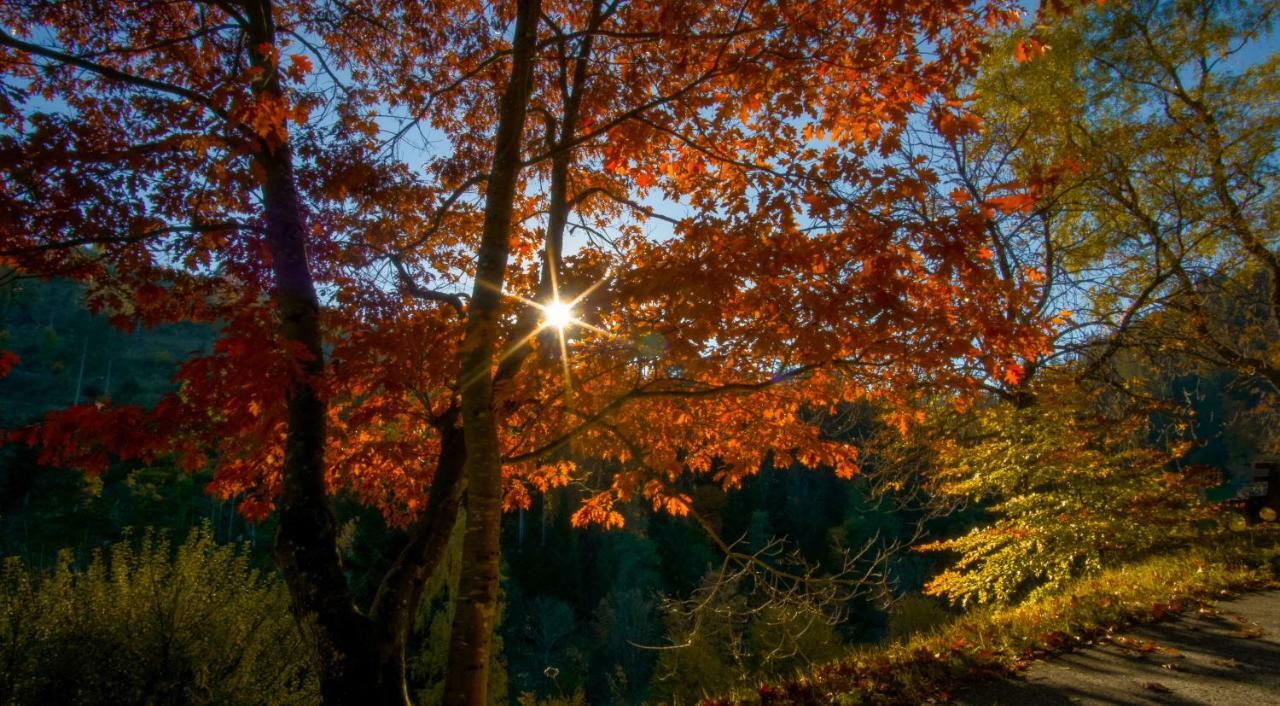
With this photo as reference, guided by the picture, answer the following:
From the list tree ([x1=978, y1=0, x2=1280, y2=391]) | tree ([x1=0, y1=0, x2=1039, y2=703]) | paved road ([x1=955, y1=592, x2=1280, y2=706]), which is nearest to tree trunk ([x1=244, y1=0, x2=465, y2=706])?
tree ([x1=0, y1=0, x2=1039, y2=703])

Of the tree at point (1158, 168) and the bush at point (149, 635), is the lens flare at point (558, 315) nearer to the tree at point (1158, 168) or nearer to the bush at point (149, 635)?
the bush at point (149, 635)

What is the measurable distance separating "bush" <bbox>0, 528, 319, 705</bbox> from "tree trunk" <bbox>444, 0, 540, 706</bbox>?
126 cm

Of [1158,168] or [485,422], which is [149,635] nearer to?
[485,422]

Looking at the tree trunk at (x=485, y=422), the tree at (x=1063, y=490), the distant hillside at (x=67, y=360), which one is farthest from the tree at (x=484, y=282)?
the distant hillside at (x=67, y=360)

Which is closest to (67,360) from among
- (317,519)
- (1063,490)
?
(317,519)

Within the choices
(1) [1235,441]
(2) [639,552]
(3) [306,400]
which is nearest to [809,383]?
(3) [306,400]

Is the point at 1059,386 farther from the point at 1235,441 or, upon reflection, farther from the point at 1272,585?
the point at 1235,441

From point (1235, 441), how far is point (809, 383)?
185 ft

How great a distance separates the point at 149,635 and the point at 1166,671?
7.26 m

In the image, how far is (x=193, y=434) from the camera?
4.74 meters

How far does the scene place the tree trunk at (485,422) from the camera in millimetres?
3912

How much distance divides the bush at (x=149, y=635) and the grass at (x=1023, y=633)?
11.6 ft

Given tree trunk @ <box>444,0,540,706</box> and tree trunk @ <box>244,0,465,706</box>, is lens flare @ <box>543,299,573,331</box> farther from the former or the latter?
tree trunk @ <box>244,0,465,706</box>

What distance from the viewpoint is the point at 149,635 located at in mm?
4621
